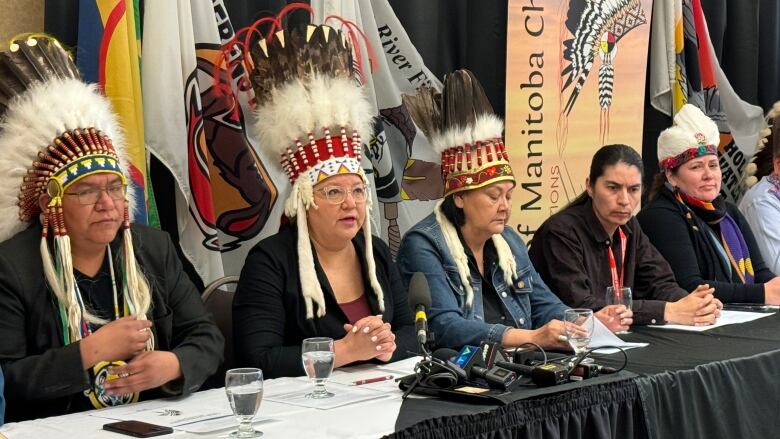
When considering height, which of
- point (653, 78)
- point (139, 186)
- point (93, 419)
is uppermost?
point (653, 78)

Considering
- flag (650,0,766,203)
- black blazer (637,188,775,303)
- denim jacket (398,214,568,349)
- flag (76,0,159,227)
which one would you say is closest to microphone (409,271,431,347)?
denim jacket (398,214,568,349)

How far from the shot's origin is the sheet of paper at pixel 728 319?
3332mm

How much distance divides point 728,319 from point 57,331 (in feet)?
7.80

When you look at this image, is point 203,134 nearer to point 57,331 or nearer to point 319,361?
Answer: point 57,331

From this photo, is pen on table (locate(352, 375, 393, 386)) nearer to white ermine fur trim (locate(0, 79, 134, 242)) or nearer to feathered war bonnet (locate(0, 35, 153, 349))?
feathered war bonnet (locate(0, 35, 153, 349))

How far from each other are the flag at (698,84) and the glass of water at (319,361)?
361cm

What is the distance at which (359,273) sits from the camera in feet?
9.66

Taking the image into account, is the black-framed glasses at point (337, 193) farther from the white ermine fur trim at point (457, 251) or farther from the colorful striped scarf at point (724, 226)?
the colorful striped scarf at point (724, 226)

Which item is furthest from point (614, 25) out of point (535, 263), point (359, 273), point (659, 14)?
point (359, 273)

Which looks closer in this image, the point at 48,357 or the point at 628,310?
the point at 48,357

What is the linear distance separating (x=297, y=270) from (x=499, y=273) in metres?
0.81

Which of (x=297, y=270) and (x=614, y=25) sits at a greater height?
(x=614, y=25)

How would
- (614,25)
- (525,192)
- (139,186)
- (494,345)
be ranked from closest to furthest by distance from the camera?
(494,345) < (139,186) < (525,192) < (614,25)

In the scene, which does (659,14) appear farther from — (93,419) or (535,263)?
(93,419)
